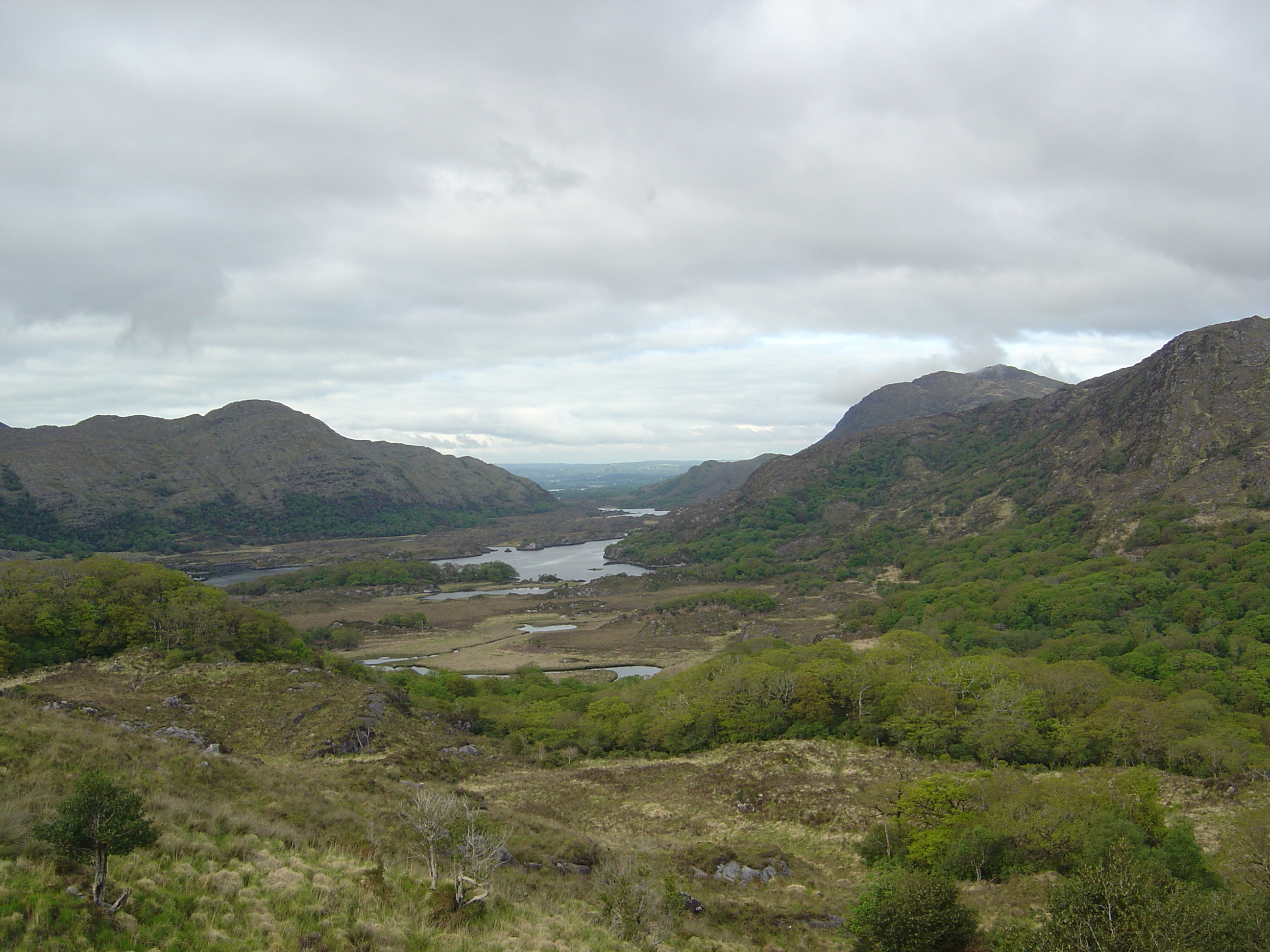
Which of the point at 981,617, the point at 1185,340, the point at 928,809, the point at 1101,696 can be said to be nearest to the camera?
the point at 928,809

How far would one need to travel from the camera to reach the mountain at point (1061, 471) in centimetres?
10569

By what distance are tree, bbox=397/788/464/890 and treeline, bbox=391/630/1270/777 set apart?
26550 millimetres

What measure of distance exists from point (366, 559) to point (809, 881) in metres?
182

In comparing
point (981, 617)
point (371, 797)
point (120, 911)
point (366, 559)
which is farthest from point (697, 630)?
point (366, 559)

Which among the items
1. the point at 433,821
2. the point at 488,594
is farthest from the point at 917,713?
the point at 488,594

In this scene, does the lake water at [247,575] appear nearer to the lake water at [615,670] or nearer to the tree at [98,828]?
the lake water at [615,670]

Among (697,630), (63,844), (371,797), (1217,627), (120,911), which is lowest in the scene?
(697,630)

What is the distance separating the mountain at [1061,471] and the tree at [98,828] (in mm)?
119501

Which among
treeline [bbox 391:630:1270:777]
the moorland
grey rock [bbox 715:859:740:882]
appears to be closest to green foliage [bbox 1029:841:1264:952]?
the moorland

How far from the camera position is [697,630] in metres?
108

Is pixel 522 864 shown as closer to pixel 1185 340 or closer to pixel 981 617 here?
pixel 981 617

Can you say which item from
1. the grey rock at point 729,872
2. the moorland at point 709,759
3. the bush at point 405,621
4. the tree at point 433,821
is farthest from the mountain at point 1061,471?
the tree at point 433,821

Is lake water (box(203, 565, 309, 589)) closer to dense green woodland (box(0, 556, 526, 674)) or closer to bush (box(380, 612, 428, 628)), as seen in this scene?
bush (box(380, 612, 428, 628))

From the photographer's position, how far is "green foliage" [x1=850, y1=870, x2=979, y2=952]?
1941 centimetres
